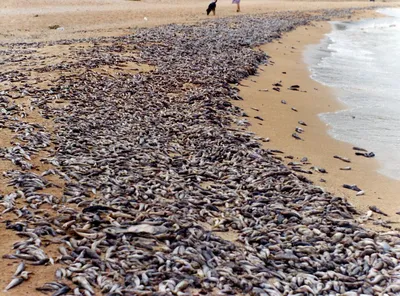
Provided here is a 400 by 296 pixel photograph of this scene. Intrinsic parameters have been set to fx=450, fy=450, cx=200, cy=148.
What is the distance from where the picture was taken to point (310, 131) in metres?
12.2

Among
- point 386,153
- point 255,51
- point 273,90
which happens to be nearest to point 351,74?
point 255,51

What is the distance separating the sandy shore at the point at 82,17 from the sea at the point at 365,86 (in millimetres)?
11567

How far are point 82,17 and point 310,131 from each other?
2663cm

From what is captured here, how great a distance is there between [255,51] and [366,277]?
1751 centimetres

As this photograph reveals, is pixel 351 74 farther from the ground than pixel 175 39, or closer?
closer

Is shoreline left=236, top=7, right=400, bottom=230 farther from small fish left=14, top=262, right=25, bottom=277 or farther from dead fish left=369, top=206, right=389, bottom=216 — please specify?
small fish left=14, top=262, right=25, bottom=277

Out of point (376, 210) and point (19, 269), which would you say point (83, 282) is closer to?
point (19, 269)

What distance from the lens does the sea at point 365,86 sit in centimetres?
1185

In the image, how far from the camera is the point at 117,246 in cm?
598

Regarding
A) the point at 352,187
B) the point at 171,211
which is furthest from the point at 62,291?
the point at 352,187

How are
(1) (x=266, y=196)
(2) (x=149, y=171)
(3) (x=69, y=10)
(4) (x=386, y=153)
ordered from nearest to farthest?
(1) (x=266, y=196)
(2) (x=149, y=171)
(4) (x=386, y=153)
(3) (x=69, y=10)

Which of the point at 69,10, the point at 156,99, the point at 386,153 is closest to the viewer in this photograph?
the point at 386,153

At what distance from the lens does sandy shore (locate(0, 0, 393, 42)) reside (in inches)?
1055

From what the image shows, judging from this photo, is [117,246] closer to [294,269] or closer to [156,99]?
[294,269]
